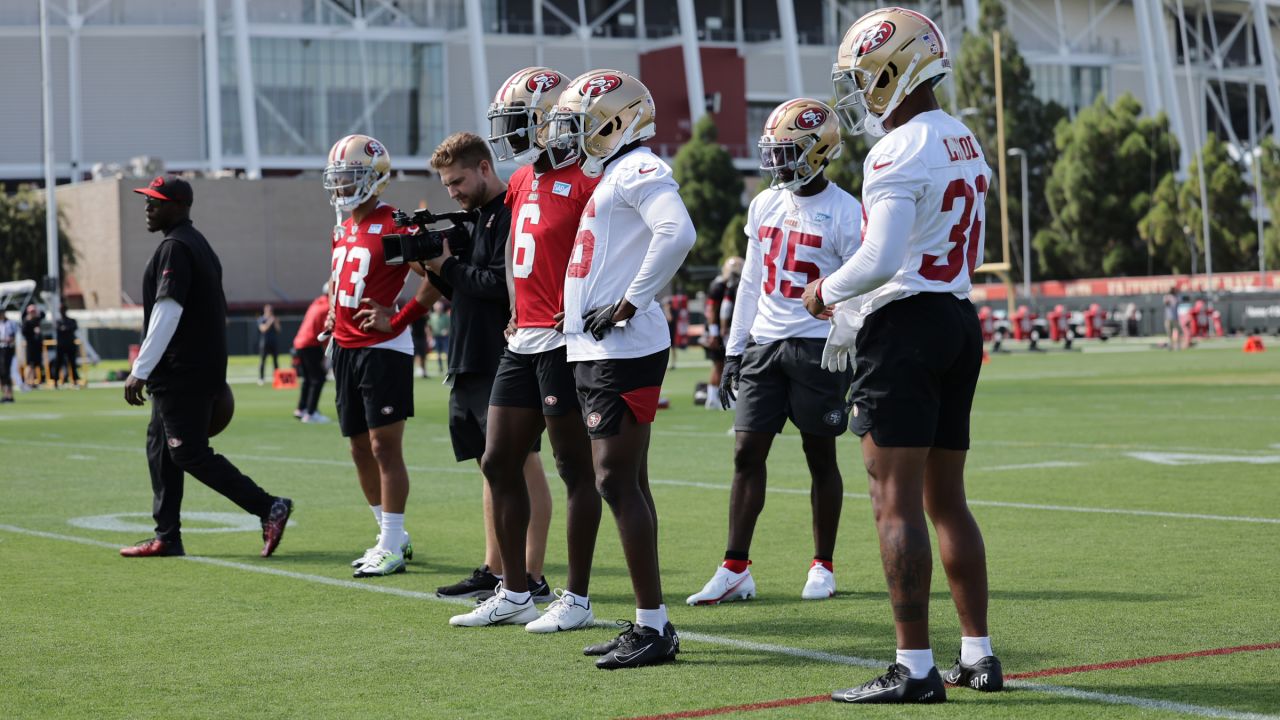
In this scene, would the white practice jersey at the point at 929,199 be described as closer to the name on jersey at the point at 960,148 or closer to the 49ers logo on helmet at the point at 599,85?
the name on jersey at the point at 960,148

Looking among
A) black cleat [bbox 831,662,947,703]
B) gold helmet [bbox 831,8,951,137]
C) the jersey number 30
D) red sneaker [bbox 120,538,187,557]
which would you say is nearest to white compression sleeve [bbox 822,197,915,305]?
the jersey number 30

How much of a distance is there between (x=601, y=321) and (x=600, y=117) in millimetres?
838

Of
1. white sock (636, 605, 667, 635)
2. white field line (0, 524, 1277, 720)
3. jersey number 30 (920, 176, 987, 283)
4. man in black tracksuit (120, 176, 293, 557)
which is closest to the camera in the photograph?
white field line (0, 524, 1277, 720)

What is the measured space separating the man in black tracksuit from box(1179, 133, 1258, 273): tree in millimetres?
56575

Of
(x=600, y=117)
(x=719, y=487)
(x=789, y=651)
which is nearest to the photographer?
(x=789, y=651)

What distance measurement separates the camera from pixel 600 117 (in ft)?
21.7

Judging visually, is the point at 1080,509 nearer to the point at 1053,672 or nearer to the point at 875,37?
the point at 1053,672

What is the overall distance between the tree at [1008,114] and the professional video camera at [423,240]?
54.4 meters

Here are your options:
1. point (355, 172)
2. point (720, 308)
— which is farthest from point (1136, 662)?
Answer: point (720, 308)

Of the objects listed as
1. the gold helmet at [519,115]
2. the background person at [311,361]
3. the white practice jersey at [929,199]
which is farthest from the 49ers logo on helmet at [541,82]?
the background person at [311,361]

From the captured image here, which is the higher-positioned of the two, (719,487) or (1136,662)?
(719,487)

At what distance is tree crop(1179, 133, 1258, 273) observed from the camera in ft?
202

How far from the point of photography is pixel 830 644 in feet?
21.7

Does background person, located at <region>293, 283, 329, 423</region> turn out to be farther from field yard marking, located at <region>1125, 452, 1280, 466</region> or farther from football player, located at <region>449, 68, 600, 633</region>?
football player, located at <region>449, 68, 600, 633</region>
